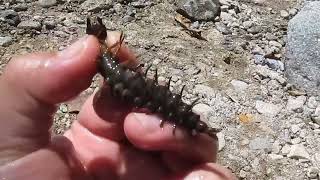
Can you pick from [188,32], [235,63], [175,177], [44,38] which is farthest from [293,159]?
[44,38]

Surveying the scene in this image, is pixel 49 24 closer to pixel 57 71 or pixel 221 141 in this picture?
pixel 221 141

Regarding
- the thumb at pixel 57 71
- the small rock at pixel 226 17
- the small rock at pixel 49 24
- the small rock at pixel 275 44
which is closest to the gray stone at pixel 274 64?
the small rock at pixel 275 44

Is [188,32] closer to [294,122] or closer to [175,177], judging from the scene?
[294,122]

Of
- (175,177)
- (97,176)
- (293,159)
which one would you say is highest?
(175,177)

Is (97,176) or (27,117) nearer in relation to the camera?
(27,117)

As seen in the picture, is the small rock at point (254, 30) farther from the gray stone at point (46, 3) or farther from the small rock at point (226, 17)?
the gray stone at point (46, 3)

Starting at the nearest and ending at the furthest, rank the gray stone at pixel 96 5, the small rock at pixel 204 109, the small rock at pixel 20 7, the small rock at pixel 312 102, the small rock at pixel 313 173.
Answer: the small rock at pixel 313 173 → the small rock at pixel 204 109 → the small rock at pixel 312 102 → the small rock at pixel 20 7 → the gray stone at pixel 96 5
